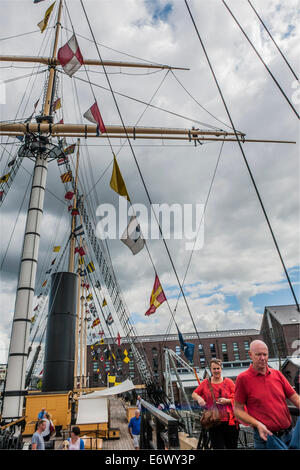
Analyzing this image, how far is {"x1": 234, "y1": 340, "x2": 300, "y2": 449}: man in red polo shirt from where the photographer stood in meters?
2.14

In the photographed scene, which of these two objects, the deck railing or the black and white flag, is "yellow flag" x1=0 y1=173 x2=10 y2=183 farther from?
the deck railing

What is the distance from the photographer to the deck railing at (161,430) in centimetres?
252

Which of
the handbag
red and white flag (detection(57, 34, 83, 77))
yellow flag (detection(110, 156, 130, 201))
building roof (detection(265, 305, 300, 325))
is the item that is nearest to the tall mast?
red and white flag (detection(57, 34, 83, 77))

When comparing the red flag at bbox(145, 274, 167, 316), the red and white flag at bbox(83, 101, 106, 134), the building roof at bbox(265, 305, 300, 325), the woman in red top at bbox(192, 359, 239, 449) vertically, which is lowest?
the woman in red top at bbox(192, 359, 239, 449)

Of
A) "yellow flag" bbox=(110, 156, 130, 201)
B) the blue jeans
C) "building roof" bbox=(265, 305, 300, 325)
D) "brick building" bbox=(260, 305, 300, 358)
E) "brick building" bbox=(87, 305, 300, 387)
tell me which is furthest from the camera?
"brick building" bbox=(87, 305, 300, 387)

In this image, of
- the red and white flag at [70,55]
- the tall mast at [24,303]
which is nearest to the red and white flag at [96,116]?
the red and white flag at [70,55]

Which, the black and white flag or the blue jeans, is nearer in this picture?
the blue jeans

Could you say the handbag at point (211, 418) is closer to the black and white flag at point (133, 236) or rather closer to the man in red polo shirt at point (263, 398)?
the man in red polo shirt at point (263, 398)

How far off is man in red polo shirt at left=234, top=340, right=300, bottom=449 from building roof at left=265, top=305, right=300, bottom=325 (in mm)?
56603
